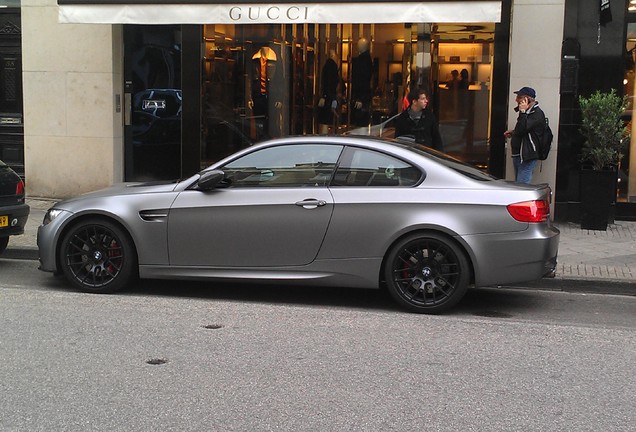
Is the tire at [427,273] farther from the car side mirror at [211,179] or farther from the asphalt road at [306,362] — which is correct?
the car side mirror at [211,179]

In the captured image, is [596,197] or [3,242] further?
[596,197]

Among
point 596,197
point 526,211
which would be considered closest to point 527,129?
point 596,197

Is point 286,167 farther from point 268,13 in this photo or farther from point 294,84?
point 294,84

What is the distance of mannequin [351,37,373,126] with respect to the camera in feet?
40.3

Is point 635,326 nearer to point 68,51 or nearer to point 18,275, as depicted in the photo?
point 18,275

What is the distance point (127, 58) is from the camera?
12.8m

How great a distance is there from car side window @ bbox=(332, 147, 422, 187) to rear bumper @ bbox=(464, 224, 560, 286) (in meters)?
0.80

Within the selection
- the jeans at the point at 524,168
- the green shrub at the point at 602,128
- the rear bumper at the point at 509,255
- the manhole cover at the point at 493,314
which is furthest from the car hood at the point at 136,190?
the green shrub at the point at 602,128

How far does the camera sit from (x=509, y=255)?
260 inches

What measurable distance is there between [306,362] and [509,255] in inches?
86.4

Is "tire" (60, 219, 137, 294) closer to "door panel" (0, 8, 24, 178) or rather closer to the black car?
the black car

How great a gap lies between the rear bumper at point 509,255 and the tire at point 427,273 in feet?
0.44

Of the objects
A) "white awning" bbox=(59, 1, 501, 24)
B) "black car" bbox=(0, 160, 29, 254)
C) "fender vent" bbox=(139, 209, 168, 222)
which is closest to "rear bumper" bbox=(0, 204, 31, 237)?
"black car" bbox=(0, 160, 29, 254)

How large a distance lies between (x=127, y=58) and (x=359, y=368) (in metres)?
9.06
